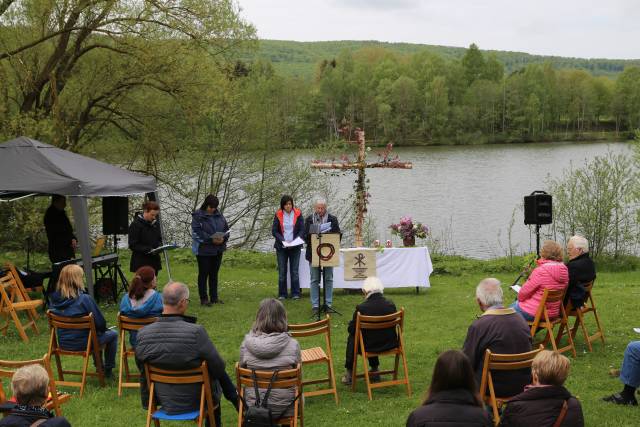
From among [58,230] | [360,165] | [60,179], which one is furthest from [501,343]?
[58,230]

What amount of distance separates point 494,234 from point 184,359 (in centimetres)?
2098

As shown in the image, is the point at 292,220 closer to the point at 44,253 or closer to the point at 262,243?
the point at 44,253

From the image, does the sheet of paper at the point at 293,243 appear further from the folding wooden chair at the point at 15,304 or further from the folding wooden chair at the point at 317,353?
the folding wooden chair at the point at 317,353

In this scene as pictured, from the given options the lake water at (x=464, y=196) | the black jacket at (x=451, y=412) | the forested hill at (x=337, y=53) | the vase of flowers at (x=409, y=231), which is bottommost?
the lake water at (x=464, y=196)

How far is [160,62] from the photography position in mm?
15141

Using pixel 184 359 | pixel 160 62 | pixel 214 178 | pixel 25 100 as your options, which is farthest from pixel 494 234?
pixel 184 359

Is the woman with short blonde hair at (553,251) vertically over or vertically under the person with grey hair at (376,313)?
over

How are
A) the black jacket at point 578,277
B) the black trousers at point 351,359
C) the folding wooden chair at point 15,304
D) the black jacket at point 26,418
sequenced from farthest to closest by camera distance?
1. the folding wooden chair at point 15,304
2. the black jacket at point 578,277
3. the black trousers at point 351,359
4. the black jacket at point 26,418


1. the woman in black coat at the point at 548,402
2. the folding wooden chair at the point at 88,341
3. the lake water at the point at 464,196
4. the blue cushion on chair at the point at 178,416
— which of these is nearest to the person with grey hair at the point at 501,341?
the woman in black coat at the point at 548,402

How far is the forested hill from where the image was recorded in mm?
134475

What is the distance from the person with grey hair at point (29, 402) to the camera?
378 centimetres

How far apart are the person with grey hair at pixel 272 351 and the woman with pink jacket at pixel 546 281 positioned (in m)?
3.37

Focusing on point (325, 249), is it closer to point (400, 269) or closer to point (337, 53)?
point (400, 269)

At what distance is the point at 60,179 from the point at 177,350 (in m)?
5.35
